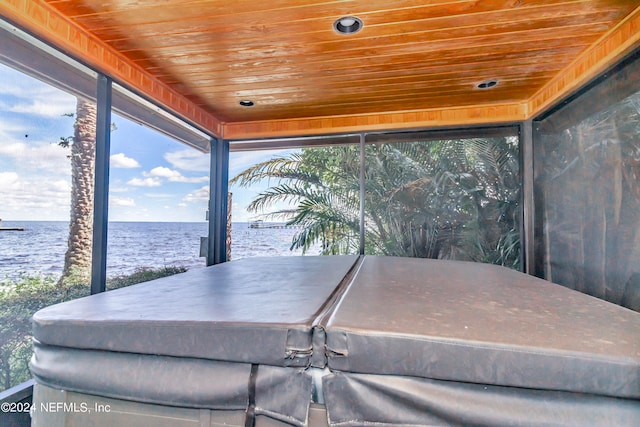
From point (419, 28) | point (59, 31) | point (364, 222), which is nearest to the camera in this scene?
point (59, 31)

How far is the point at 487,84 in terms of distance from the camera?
111 inches

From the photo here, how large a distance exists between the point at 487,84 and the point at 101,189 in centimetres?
330

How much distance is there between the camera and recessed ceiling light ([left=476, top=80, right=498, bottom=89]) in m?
2.75

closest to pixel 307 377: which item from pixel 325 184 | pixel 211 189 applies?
pixel 325 184

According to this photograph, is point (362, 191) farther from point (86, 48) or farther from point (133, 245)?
point (133, 245)

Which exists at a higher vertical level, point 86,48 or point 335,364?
point 86,48

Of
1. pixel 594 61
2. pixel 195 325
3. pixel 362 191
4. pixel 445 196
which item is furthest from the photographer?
pixel 362 191

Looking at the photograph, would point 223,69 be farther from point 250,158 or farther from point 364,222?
point 364,222

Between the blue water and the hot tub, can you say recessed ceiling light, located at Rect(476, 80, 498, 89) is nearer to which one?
the hot tub

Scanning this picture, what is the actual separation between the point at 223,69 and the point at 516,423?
2769 mm

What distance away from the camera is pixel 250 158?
4.27 metres

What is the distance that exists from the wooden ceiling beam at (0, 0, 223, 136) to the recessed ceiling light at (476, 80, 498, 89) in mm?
2846

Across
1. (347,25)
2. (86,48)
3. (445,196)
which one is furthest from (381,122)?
(86,48)

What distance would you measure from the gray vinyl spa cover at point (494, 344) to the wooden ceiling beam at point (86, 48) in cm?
223
